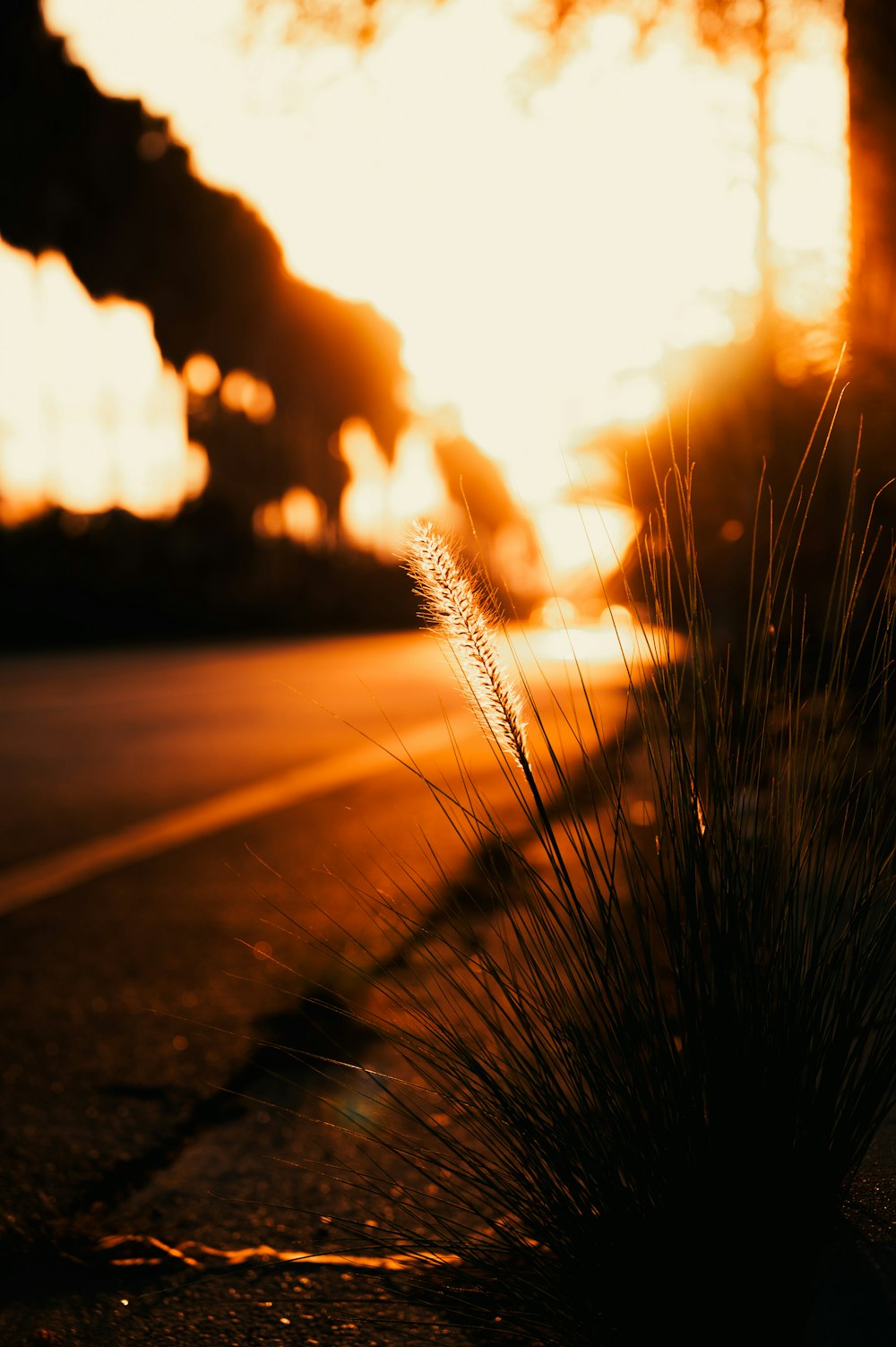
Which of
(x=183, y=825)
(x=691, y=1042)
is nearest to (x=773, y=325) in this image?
(x=691, y=1042)

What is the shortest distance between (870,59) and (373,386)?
5175cm

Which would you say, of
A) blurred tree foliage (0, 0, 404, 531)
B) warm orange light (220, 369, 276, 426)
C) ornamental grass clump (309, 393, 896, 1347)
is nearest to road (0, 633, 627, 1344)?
ornamental grass clump (309, 393, 896, 1347)

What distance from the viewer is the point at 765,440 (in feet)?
13.5

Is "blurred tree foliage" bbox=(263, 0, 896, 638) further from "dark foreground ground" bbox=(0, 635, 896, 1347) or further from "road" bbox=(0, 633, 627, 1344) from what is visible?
"dark foreground ground" bbox=(0, 635, 896, 1347)

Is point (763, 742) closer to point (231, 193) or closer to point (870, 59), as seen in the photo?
point (870, 59)

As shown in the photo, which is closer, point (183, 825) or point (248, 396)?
point (183, 825)

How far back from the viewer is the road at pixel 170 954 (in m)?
2.33

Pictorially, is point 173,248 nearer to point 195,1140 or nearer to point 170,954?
point 170,954

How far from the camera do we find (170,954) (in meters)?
4.42

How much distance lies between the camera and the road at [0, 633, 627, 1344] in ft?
7.64

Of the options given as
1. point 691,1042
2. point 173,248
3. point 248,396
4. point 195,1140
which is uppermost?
point 173,248

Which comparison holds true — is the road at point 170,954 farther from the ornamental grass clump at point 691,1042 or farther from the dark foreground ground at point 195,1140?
the ornamental grass clump at point 691,1042

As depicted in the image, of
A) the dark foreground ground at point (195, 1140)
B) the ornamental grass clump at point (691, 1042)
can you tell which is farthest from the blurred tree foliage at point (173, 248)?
the ornamental grass clump at point (691, 1042)

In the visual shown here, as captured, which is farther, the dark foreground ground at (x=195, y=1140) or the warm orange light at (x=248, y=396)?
the warm orange light at (x=248, y=396)
